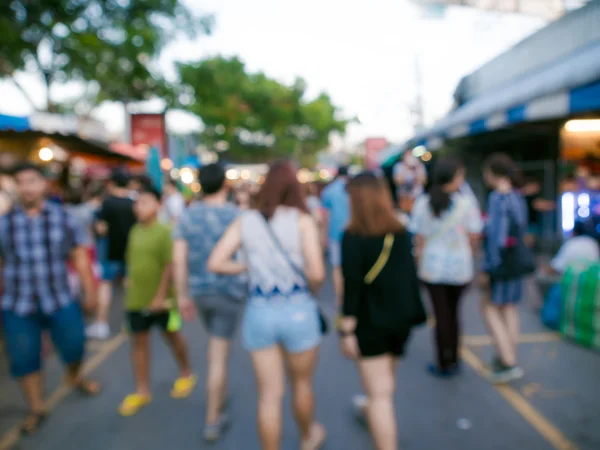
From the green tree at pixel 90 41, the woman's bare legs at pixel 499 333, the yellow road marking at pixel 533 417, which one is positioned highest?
the green tree at pixel 90 41

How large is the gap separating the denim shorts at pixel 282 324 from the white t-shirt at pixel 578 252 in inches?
152

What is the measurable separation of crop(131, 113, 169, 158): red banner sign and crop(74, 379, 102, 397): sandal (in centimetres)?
953

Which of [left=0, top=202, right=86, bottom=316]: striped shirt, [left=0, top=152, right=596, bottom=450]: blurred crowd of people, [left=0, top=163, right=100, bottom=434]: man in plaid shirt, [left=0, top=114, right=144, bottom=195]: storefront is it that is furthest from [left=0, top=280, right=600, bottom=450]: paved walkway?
[left=0, top=114, right=144, bottom=195]: storefront

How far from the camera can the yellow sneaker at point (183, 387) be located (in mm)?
4102

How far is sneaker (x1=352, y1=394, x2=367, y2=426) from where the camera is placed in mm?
3545

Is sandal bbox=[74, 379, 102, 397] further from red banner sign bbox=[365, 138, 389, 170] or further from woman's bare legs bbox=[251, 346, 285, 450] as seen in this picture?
red banner sign bbox=[365, 138, 389, 170]

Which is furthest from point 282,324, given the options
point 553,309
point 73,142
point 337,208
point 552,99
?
point 73,142

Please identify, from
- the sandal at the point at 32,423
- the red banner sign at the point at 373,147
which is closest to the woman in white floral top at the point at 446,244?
the sandal at the point at 32,423

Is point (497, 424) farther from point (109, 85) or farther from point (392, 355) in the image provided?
point (109, 85)

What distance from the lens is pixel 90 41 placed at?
1320 cm

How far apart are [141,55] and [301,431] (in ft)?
49.9

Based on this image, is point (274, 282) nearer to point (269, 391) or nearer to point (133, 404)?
point (269, 391)

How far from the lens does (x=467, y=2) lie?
619 inches

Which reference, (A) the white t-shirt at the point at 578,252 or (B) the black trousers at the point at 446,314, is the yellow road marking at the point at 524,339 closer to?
(A) the white t-shirt at the point at 578,252
